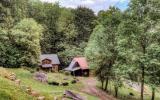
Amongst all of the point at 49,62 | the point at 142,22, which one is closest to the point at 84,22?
the point at 49,62

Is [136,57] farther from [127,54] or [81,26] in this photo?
[81,26]

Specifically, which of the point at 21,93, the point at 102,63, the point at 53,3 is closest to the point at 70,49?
the point at 53,3

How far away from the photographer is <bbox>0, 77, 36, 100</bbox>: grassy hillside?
13.2 metres

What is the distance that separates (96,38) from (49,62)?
40392 mm

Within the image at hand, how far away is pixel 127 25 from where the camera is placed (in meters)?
45.2

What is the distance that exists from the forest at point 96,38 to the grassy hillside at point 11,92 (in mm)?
30247

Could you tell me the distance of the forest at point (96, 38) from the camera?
44406 mm

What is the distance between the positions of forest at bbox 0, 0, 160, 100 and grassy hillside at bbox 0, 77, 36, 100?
3025 centimetres

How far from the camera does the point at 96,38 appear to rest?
6669 cm

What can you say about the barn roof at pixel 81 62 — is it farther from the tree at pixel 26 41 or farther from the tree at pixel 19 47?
the tree at pixel 19 47

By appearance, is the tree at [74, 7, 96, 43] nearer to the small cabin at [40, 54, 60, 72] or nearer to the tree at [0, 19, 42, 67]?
the small cabin at [40, 54, 60, 72]

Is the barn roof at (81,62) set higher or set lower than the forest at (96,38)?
lower

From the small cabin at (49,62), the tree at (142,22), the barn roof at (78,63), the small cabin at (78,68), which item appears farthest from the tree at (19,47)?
the tree at (142,22)

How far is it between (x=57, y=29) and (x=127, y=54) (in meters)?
75.2
